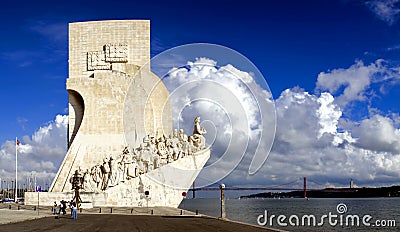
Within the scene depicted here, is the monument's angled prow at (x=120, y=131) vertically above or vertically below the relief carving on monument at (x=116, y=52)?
below

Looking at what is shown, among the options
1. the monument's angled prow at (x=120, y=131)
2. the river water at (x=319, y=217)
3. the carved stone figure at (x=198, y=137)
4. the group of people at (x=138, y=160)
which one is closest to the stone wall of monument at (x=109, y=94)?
the monument's angled prow at (x=120, y=131)

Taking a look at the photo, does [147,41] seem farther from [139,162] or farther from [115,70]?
[139,162]

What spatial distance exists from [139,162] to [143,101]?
15.5 feet

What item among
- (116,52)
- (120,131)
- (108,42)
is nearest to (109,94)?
(120,131)

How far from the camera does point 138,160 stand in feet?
80.7

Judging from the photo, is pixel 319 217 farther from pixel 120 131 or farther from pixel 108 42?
pixel 108 42

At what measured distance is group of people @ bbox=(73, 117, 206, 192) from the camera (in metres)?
24.0

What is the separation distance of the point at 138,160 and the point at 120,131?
3.39 m

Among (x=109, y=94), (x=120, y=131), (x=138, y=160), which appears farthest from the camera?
(x=109, y=94)

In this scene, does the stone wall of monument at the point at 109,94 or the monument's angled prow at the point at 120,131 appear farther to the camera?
the stone wall of monument at the point at 109,94

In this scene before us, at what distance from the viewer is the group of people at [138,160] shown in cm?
2402

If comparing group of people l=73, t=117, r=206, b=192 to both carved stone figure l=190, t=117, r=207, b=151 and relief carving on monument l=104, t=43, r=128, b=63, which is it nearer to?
carved stone figure l=190, t=117, r=207, b=151

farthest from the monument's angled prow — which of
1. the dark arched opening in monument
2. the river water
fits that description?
the river water

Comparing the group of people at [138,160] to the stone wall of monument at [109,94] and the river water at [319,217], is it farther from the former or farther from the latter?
the river water at [319,217]
